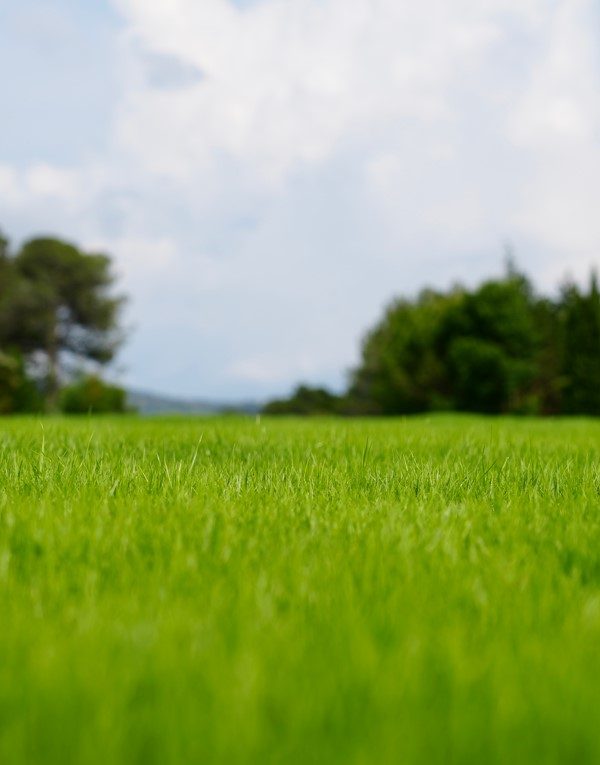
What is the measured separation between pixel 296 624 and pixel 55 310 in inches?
2193

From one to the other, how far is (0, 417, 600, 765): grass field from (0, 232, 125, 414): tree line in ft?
162

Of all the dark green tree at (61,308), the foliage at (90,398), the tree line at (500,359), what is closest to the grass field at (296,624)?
the tree line at (500,359)

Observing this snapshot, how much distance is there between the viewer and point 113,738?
165 cm

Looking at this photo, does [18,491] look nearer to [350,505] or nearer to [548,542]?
[350,505]

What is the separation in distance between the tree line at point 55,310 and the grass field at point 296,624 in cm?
4936

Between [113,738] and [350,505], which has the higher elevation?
[350,505]

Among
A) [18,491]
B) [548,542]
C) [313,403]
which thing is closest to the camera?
[548,542]

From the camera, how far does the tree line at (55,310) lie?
172 feet

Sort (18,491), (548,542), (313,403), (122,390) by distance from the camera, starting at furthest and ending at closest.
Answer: (313,403) → (122,390) → (18,491) → (548,542)

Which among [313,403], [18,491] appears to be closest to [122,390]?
[313,403]

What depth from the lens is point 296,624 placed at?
227cm

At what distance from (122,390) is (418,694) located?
49307 millimetres

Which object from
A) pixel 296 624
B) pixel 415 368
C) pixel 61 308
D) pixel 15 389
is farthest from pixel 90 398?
pixel 296 624

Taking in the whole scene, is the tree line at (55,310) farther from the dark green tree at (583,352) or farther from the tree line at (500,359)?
the dark green tree at (583,352)
